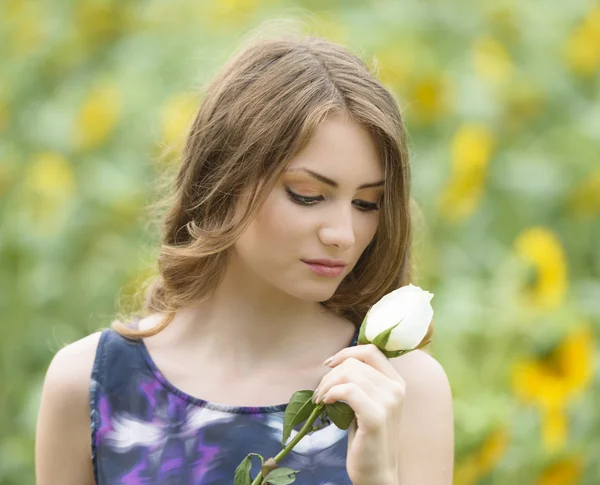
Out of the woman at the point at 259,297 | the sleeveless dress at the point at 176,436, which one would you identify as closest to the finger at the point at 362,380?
the woman at the point at 259,297

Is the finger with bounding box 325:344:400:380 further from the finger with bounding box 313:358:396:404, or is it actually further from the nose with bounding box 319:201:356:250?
the nose with bounding box 319:201:356:250

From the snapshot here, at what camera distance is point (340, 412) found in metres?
1.47

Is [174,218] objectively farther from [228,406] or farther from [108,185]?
[108,185]

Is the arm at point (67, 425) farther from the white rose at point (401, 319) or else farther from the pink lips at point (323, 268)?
the white rose at point (401, 319)

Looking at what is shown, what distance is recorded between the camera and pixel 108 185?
10.9 ft

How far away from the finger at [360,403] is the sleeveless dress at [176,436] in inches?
9.0

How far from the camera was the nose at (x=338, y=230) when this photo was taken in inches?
62.2

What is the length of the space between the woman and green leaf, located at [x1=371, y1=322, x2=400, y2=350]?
0.15 metres

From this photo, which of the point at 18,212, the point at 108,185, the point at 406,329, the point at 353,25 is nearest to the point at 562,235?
the point at 353,25

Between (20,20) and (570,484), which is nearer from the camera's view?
(570,484)

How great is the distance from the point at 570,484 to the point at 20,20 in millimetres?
2525

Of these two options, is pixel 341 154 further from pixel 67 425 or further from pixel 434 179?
pixel 434 179

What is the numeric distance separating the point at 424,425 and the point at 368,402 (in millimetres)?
284

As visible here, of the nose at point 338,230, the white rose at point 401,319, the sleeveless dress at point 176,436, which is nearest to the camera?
the white rose at point 401,319
